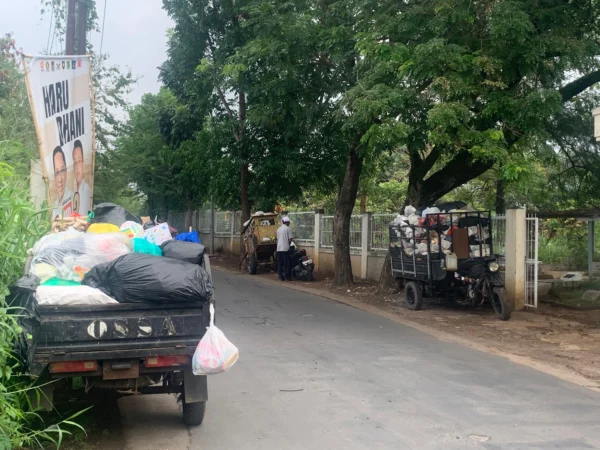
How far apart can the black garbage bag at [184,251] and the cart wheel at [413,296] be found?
791 cm

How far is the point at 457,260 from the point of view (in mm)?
12484

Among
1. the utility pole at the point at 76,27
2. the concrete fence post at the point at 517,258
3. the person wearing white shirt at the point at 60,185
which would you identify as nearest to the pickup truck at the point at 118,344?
the person wearing white shirt at the point at 60,185

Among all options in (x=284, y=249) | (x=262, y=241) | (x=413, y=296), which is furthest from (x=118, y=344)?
(x=262, y=241)

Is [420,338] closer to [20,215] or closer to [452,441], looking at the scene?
[452,441]

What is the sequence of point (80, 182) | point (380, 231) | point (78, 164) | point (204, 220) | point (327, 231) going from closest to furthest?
point (78, 164) → point (80, 182) → point (380, 231) → point (327, 231) → point (204, 220)

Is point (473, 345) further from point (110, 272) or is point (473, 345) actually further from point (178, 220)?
point (178, 220)

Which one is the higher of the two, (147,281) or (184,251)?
(184,251)

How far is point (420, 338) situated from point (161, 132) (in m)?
25.2

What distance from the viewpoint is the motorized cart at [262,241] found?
72.8 ft

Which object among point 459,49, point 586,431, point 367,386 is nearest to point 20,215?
point 367,386

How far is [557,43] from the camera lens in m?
10.6

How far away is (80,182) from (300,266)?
10487mm

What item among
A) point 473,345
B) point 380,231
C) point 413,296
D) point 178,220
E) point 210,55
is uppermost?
point 210,55

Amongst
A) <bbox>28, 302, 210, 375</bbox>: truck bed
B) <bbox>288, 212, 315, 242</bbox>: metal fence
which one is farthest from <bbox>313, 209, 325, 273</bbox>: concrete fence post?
<bbox>28, 302, 210, 375</bbox>: truck bed
